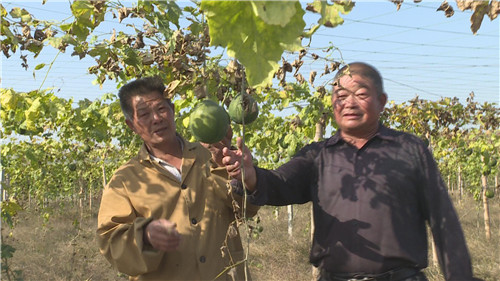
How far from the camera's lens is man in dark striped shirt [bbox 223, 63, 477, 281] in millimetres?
2039

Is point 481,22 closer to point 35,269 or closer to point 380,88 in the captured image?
point 380,88

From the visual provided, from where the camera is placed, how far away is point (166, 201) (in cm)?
236

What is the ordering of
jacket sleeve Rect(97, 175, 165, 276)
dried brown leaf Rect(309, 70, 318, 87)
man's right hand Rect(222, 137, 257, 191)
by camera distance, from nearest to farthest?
man's right hand Rect(222, 137, 257, 191) < jacket sleeve Rect(97, 175, 165, 276) < dried brown leaf Rect(309, 70, 318, 87)

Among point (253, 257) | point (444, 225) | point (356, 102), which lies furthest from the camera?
point (253, 257)

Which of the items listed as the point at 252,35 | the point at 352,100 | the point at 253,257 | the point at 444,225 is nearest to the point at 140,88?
the point at 352,100

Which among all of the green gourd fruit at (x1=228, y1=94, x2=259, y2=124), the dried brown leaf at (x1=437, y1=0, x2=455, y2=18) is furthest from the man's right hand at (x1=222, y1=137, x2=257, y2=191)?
the dried brown leaf at (x1=437, y1=0, x2=455, y2=18)

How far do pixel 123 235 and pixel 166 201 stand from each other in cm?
28

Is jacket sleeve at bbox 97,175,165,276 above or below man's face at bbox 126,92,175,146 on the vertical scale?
below

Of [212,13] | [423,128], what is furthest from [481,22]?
[423,128]

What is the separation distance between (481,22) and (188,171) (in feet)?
4.79

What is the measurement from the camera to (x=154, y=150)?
2.54 metres

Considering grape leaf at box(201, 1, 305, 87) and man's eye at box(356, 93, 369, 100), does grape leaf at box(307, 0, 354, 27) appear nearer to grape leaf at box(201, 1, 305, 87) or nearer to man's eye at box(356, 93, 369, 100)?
grape leaf at box(201, 1, 305, 87)

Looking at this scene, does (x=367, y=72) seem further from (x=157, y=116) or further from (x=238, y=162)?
(x=157, y=116)

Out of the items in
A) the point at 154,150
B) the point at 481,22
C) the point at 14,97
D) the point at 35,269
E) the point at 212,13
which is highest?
the point at 14,97
